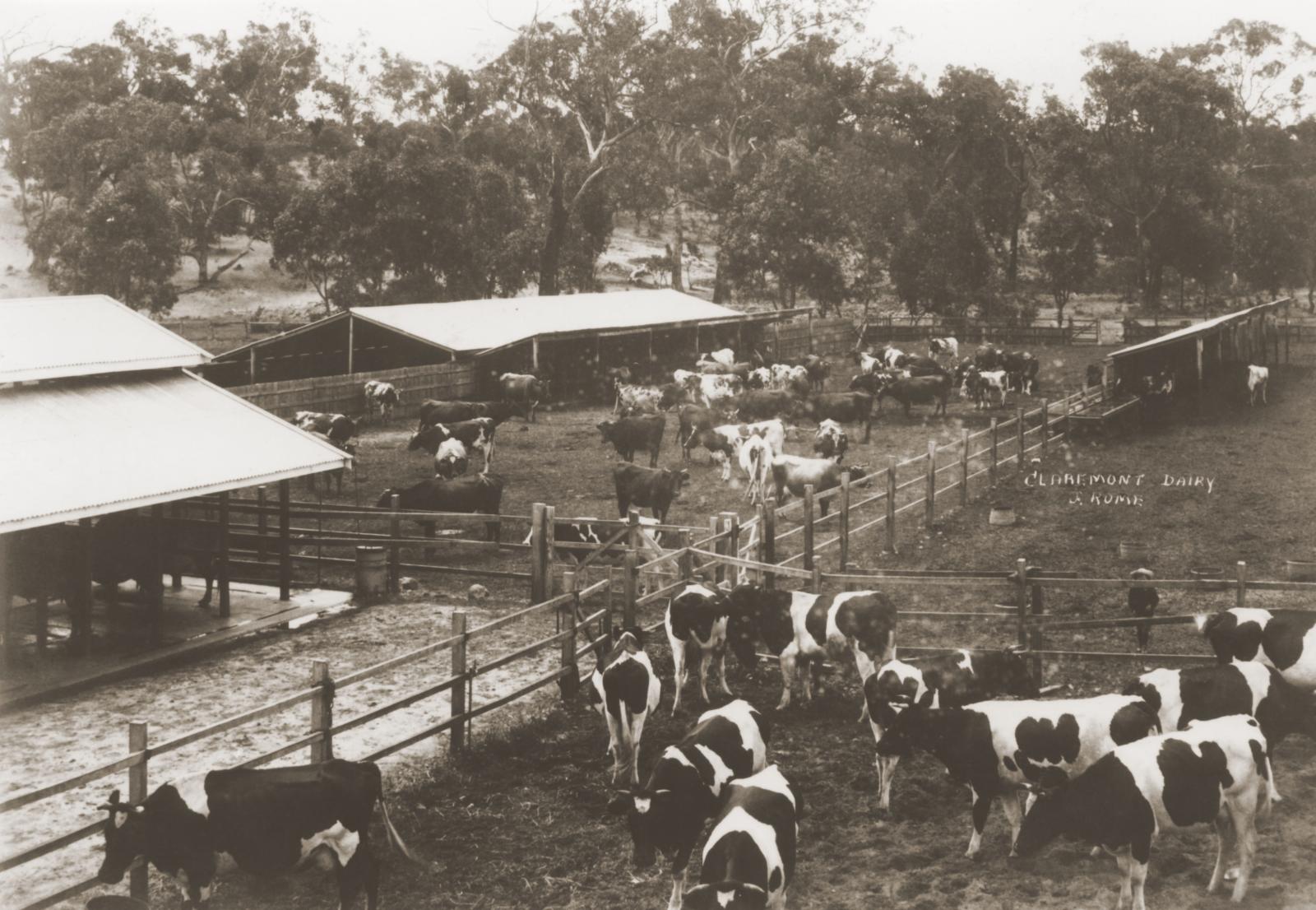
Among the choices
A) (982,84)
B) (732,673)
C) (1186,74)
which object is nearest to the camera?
(732,673)

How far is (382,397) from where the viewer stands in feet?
104

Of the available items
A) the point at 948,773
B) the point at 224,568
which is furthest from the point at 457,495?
the point at 948,773

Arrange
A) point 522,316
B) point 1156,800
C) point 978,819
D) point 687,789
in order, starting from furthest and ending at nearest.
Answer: point 522,316 < point 978,819 < point 687,789 < point 1156,800

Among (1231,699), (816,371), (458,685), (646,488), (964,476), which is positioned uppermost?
(816,371)

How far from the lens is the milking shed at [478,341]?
33.9 meters

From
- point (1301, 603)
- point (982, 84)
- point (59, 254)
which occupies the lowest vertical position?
point (1301, 603)

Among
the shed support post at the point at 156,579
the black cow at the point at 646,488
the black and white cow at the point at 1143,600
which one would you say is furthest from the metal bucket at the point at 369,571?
the black and white cow at the point at 1143,600

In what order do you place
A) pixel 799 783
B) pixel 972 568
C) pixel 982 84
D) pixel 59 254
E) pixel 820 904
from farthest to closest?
pixel 982 84 < pixel 59 254 < pixel 972 568 < pixel 799 783 < pixel 820 904

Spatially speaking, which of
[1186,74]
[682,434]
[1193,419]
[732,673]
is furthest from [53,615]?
[1186,74]

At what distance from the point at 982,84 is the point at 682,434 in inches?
1310

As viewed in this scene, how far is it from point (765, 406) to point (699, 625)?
1906 centimetres

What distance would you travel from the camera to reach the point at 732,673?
13242 millimetres

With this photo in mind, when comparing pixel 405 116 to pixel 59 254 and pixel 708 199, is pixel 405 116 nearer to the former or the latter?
pixel 708 199

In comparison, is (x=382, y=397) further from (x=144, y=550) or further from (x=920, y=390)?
(x=144, y=550)
